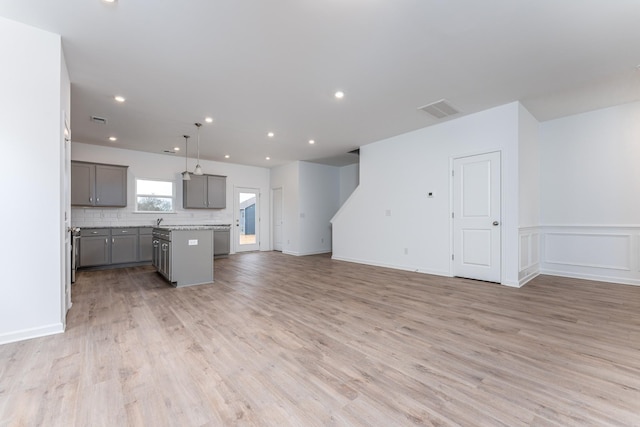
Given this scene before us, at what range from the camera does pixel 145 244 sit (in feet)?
21.4

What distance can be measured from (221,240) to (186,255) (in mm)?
3222

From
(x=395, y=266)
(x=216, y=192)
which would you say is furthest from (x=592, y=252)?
(x=216, y=192)

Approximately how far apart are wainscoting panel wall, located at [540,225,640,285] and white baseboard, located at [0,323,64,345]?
22.9 feet

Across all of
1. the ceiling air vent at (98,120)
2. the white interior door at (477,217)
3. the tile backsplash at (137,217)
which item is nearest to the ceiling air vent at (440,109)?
the white interior door at (477,217)

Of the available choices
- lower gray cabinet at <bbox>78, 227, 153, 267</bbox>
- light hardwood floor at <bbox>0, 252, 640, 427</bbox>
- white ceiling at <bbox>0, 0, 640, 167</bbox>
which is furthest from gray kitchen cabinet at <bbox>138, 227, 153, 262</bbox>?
light hardwood floor at <bbox>0, 252, 640, 427</bbox>

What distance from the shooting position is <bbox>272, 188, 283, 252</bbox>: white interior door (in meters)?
9.12

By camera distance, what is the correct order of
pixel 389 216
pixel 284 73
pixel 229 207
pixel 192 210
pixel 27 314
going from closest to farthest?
pixel 27 314 → pixel 284 73 → pixel 389 216 → pixel 192 210 → pixel 229 207

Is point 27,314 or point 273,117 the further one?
point 273,117

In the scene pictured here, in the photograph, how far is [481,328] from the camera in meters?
2.72

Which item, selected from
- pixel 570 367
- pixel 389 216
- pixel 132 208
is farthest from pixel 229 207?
pixel 570 367

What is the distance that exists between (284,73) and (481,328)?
3.43 metres

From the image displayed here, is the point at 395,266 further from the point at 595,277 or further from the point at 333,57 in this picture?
the point at 333,57

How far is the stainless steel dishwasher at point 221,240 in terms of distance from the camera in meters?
7.62

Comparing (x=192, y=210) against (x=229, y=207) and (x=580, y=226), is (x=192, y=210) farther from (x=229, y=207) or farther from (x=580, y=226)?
(x=580, y=226)
